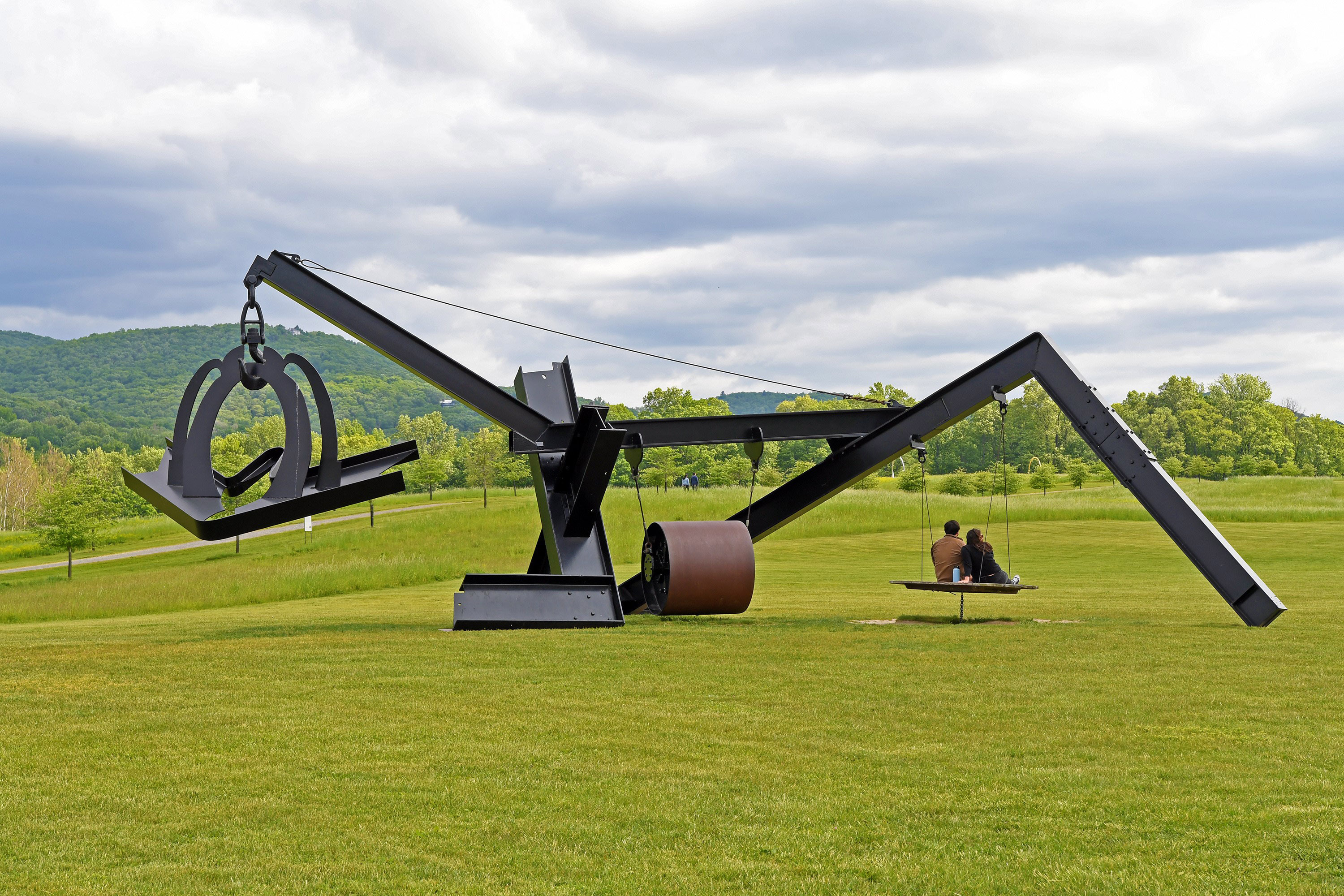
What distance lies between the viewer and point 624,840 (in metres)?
5.93

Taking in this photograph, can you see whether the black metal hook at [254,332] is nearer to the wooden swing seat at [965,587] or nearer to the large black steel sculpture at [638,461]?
the large black steel sculpture at [638,461]

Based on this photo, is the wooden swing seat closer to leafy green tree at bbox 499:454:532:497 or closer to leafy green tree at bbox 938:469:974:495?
leafy green tree at bbox 499:454:532:497

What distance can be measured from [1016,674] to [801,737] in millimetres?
3866

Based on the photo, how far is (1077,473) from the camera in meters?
90.0

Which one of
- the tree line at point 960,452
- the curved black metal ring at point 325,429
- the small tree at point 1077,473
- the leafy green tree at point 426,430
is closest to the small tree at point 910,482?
the tree line at point 960,452

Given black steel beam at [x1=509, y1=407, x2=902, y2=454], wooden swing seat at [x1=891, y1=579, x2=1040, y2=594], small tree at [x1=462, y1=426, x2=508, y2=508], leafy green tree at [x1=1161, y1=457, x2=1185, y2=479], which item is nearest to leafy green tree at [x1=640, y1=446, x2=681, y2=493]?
small tree at [x1=462, y1=426, x2=508, y2=508]

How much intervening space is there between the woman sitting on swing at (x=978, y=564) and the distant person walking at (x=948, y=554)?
0.09 meters

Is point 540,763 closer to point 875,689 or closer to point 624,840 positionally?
point 624,840

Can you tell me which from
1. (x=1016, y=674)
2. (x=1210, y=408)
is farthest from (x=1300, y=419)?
(x=1016, y=674)

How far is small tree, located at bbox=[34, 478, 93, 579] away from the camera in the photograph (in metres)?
47.5

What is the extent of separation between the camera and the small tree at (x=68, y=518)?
47531 millimetres

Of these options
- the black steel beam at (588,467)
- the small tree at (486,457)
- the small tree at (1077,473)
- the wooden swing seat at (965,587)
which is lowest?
the wooden swing seat at (965,587)

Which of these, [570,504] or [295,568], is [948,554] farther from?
[295,568]

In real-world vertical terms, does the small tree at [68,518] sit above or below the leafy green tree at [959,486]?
below
